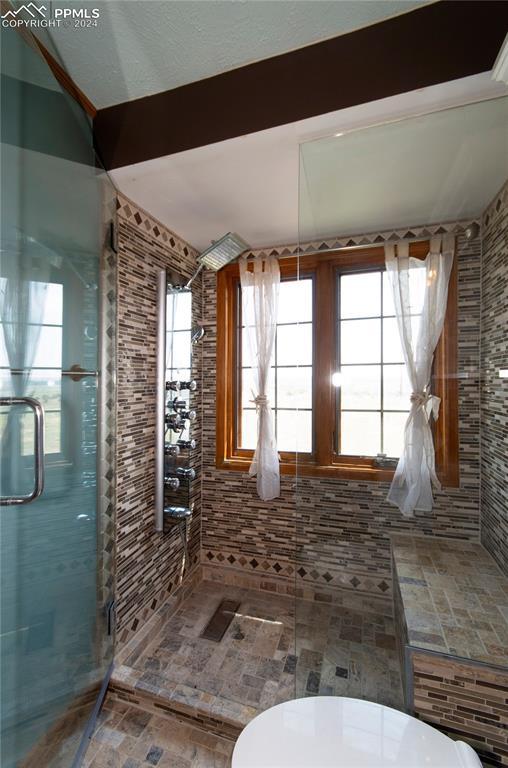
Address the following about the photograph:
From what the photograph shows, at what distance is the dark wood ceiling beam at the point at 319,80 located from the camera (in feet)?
2.57

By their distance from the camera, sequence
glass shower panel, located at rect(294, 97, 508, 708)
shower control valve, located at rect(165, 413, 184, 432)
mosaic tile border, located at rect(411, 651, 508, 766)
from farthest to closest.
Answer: shower control valve, located at rect(165, 413, 184, 432), glass shower panel, located at rect(294, 97, 508, 708), mosaic tile border, located at rect(411, 651, 508, 766)

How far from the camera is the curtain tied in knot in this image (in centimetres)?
144

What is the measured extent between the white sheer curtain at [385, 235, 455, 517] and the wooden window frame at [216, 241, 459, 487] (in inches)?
1.3

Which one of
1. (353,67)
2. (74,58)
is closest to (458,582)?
(353,67)

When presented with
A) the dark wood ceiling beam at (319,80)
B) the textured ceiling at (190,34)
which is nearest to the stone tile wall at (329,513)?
the dark wood ceiling beam at (319,80)

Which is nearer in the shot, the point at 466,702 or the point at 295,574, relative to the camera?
the point at 466,702

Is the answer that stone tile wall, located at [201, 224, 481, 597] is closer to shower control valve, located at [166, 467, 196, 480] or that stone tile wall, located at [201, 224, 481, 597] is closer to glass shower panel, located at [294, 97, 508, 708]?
glass shower panel, located at [294, 97, 508, 708]

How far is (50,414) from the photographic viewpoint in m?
0.90

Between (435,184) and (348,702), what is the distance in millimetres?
1970

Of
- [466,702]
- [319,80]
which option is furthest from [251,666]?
[319,80]

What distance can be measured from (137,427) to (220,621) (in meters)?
1.19

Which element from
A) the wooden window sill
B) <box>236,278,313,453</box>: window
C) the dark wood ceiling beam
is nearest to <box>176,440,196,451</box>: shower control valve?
<box>236,278,313,453</box>: window

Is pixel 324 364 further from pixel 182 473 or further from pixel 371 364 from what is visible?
pixel 182 473

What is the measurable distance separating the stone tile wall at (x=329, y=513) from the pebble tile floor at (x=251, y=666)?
0.16 m
